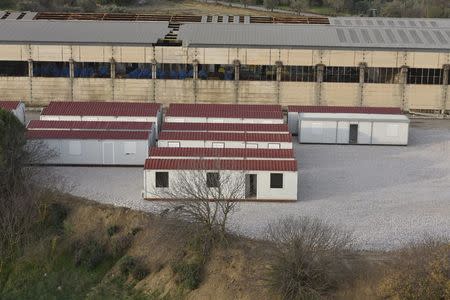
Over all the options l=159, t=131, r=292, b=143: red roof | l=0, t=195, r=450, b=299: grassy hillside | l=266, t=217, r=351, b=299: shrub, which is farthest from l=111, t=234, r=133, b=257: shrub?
l=159, t=131, r=292, b=143: red roof

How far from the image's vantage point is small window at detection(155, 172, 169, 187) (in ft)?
114

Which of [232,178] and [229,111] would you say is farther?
[229,111]

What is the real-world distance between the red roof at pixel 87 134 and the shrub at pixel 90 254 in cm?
919

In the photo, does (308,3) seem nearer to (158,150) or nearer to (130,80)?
(130,80)

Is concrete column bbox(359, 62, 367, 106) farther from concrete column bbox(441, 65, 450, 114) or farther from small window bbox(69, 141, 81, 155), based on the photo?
small window bbox(69, 141, 81, 155)

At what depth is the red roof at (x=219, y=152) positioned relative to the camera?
36.8 metres

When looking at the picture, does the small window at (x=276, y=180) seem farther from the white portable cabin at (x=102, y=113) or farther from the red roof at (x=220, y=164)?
the white portable cabin at (x=102, y=113)

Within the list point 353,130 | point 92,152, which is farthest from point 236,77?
point 92,152

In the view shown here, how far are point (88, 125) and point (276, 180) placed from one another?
12.2 m

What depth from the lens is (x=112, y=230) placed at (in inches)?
1254

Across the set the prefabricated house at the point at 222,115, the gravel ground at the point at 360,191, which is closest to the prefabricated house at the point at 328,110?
the prefabricated house at the point at 222,115

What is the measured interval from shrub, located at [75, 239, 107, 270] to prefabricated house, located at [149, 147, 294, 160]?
6161 millimetres

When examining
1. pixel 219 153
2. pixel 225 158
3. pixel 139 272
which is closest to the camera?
pixel 139 272

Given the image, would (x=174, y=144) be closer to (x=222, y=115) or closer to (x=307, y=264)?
(x=222, y=115)
